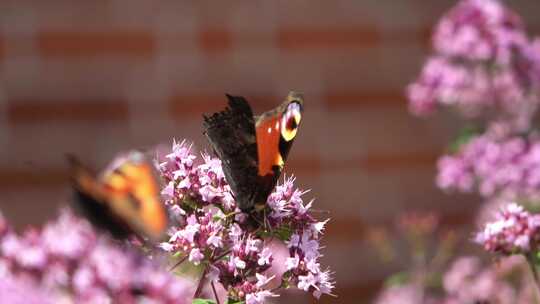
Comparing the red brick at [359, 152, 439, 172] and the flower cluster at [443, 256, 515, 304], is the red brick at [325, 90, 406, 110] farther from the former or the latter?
the flower cluster at [443, 256, 515, 304]

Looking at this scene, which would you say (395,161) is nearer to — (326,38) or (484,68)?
(326,38)

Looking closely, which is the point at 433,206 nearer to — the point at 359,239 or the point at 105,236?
the point at 359,239

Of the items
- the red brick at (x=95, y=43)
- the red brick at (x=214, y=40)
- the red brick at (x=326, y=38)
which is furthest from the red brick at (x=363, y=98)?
the red brick at (x=95, y=43)

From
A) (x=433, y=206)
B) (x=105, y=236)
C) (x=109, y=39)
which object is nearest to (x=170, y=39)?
A: (x=109, y=39)

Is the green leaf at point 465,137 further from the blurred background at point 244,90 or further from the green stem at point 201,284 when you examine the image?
the green stem at point 201,284

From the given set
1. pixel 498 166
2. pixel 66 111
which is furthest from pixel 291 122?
pixel 66 111

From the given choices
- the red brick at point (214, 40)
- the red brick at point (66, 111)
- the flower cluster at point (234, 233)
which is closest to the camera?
the flower cluster at point (234, 233)

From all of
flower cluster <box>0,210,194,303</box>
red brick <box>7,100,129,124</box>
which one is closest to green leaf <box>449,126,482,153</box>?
flower cluster <box>0,210,194,303</box>
